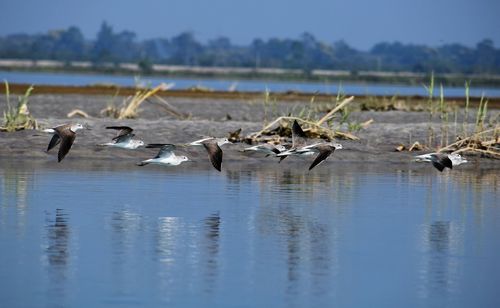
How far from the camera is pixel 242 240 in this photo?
1600 centimetres

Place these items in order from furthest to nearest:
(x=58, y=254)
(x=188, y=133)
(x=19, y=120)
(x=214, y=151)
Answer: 1. (x=188, y=133)
2. (x=19, y=120)
3. (x=214, y=151)
4. (x=58, y=254)

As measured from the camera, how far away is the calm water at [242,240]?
1322 cm

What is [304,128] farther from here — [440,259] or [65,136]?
[440,259]

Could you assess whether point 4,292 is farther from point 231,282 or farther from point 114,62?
point 114,62

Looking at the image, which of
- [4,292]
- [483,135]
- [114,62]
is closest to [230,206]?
[4,292]

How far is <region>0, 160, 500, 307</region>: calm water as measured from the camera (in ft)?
43.4

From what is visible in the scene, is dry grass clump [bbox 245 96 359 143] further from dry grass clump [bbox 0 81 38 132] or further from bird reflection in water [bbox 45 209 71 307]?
bird reflection in water [bbox 45 209 71 307]

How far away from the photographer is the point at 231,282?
44.7ft

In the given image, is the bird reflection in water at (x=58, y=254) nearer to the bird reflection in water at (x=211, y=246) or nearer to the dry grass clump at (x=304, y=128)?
the bird reflection in water at (x=211, y=246)

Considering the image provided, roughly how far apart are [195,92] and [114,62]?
107644mm

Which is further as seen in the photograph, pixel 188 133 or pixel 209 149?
pixel 188 133

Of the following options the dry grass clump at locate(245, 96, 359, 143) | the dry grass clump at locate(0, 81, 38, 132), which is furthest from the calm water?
the dry grass clump at locate(245, 96, 359, 143)

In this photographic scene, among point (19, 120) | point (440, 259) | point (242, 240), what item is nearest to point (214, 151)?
point (242, 240)

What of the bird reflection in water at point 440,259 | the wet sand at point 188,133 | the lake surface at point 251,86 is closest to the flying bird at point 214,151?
the bird reflection in water at point 440,259
